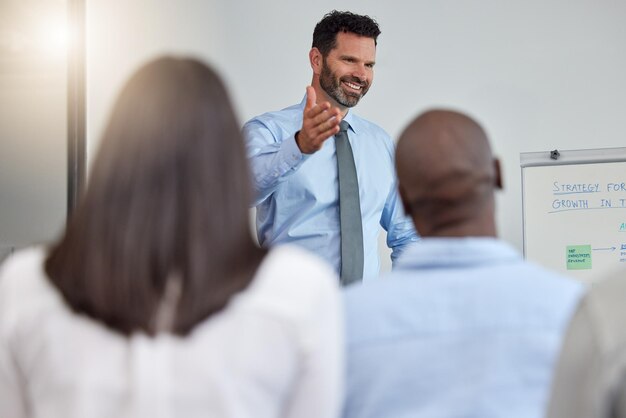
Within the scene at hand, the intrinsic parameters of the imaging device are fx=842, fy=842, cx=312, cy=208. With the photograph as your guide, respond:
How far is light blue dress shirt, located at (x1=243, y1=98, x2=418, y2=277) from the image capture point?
Result: 106 inches

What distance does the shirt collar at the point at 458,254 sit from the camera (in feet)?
3.82

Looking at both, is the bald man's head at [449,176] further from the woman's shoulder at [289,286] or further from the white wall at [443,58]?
the white wall at [443,58]

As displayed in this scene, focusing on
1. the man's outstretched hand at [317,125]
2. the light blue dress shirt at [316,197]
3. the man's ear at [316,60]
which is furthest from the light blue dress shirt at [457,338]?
the man's ear at [316,60]

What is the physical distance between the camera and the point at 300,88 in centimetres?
370

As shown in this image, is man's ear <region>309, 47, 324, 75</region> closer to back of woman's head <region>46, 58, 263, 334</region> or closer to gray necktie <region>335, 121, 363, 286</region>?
gray necktie <region>335, 121, 363, 286</region>

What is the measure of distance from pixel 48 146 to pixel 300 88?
1.11 meters

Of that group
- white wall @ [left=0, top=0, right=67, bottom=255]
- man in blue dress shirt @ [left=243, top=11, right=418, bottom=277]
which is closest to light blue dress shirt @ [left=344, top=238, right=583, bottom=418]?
man in blue dress shirt @ [left=243, top=11, right=418, bottom=277]

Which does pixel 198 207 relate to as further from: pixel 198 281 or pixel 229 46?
pixel 229 46

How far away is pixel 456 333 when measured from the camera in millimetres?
1104

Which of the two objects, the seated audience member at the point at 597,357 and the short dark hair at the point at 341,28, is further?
the short dark hair at the point at 341,28

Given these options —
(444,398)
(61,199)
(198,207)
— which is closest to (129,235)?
(198,207)

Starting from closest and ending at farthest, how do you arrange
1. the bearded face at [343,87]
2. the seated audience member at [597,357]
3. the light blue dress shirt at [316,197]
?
the seated audience member at [597,357], the light blue dress shirt at [316,197], the bearded face at [343,87]

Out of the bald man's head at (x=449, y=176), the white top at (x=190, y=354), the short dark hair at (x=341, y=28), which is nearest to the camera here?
the white top at (x=190, y=354)

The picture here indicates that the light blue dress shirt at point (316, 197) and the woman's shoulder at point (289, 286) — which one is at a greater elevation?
the light blue dress shirt at point (316, 197)
